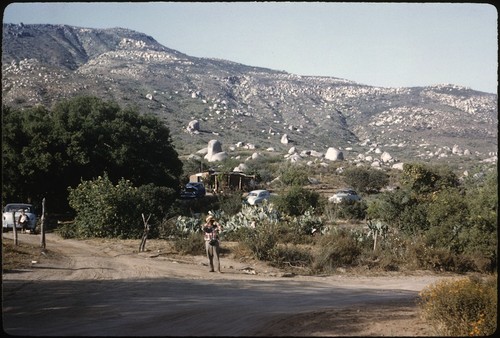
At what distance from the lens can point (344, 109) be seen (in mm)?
110750

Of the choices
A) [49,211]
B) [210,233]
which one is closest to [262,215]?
[210,233]

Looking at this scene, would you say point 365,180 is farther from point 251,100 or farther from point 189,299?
point 251,100

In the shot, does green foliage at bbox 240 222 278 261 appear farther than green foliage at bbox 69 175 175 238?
No

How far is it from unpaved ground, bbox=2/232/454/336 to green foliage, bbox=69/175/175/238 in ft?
13.1

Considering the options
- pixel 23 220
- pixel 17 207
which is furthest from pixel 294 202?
pixel 17 207

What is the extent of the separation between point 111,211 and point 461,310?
17.1 m

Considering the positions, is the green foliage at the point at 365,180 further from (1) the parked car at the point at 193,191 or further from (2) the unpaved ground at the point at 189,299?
(2) the unpaved ground at the point at 189,299

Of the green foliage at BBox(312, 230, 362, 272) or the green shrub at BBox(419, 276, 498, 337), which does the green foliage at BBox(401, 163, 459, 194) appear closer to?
the green foliage at BBox(312, 230, 362, 272)

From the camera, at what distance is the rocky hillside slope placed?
80.2 m

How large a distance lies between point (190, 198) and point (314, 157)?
40.8 m

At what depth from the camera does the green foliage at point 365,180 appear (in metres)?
51.0

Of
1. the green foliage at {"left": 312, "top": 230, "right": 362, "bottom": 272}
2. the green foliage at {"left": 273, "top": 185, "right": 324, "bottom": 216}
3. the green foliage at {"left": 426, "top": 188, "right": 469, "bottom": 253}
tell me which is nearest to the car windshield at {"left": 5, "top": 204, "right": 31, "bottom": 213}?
the green foliage at {"left": 273, "top": 185, "right": 324, "bottom": 216}

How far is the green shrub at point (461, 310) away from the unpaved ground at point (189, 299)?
37cm

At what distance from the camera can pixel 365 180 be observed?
51250 mm
